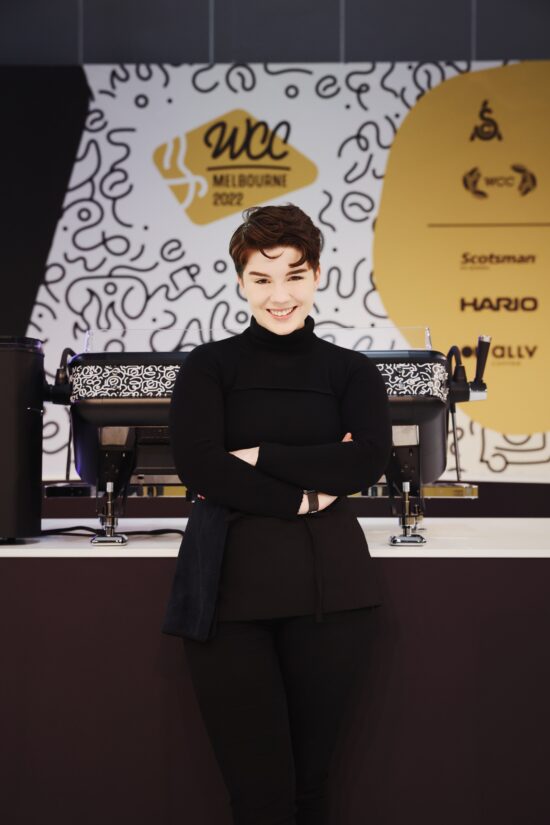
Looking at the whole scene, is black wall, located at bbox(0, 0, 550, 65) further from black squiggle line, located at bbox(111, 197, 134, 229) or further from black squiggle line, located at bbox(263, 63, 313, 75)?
black squiggle line, located at bbox(111, 197, 134, 229)

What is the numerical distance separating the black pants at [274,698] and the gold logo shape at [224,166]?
12.6 ft

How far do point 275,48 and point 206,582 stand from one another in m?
4.32

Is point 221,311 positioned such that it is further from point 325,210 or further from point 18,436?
point 18,436

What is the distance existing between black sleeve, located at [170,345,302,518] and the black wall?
4.09 m

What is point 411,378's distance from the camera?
203 centimetres

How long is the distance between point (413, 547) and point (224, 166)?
3.62 meters

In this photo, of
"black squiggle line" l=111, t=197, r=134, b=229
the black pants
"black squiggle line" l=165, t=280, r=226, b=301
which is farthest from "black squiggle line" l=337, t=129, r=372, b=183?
the black pants

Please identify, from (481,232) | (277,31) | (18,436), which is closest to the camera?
(18,436)

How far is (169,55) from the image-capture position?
16.9ft

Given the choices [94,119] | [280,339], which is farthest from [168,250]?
[280,339]

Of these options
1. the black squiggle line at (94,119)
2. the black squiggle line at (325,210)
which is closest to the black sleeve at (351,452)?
the black squiggle line at (325,210)

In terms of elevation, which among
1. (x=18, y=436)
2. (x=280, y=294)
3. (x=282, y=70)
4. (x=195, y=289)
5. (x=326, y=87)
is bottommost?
(x=18, y=436)

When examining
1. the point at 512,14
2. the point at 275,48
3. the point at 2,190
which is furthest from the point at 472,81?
the point at 2,190

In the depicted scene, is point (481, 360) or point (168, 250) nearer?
point (481, 360)
